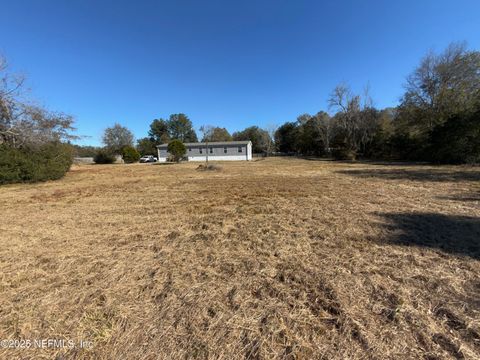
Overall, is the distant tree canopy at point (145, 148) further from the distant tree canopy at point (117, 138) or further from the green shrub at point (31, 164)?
the green shrub at point (31, 164)

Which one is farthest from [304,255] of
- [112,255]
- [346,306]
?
[112,255]

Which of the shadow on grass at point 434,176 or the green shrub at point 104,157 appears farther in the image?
the green shrub at point 104,157

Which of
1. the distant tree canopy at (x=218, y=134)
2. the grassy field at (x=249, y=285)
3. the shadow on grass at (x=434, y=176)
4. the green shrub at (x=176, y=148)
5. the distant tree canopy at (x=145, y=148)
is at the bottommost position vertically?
the grassy field at (x=249, y=285)

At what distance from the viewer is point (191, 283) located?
250cm

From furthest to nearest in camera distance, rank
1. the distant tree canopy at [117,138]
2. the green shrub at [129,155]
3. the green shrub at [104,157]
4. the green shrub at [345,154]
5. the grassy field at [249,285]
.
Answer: the distant tree canopy at [117,138], the green shrub at [104,157], the green shrub at [129,155], the green shrub at [345,154], the grassy field at [249,285]

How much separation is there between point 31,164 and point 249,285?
14750 mm

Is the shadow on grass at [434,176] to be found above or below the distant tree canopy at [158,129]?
below

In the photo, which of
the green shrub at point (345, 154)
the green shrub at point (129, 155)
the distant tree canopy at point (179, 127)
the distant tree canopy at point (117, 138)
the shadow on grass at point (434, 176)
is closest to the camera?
→ the shadow on grass at point (434, 176)

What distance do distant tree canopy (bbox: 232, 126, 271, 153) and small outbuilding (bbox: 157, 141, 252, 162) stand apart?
16.5 meters

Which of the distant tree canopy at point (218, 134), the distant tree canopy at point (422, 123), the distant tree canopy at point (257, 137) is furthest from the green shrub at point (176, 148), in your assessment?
the distant tree canopy at point (218, 134)

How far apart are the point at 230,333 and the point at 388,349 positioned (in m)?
1.20

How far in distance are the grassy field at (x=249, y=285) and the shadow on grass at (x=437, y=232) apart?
22 mm

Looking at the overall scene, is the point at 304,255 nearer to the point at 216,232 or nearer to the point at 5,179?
the point at 216,232

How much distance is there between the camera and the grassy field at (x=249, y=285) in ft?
5.54
